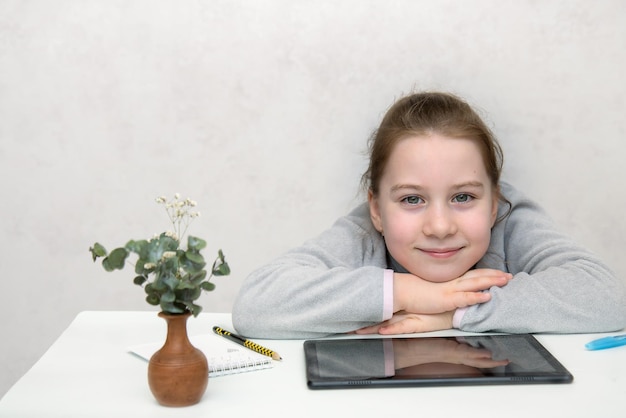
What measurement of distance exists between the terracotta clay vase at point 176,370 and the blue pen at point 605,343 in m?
0.56

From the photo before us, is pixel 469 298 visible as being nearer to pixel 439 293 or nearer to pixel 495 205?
pixel 439 293

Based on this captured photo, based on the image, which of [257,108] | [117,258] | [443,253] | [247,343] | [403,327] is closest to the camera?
[117,258]

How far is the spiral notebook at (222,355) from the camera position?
987mm

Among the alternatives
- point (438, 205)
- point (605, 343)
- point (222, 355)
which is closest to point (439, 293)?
point (438, 205)

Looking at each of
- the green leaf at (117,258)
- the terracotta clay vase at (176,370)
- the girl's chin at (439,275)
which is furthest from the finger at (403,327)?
the green leaf at (117,258)

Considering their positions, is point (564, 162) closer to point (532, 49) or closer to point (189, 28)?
point (532, 49)

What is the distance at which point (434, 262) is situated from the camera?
4.31ft

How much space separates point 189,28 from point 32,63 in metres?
0.34

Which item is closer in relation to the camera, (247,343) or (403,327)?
(247,343)

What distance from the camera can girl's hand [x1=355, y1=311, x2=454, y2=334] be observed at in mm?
Result: 1201

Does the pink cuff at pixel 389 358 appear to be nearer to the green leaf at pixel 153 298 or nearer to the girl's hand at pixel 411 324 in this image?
the girl's hand at pixel 411 324

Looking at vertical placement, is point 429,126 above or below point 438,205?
above

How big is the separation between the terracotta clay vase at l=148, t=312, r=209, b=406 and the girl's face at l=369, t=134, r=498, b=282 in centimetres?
55

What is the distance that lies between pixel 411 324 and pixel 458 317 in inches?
3.0
